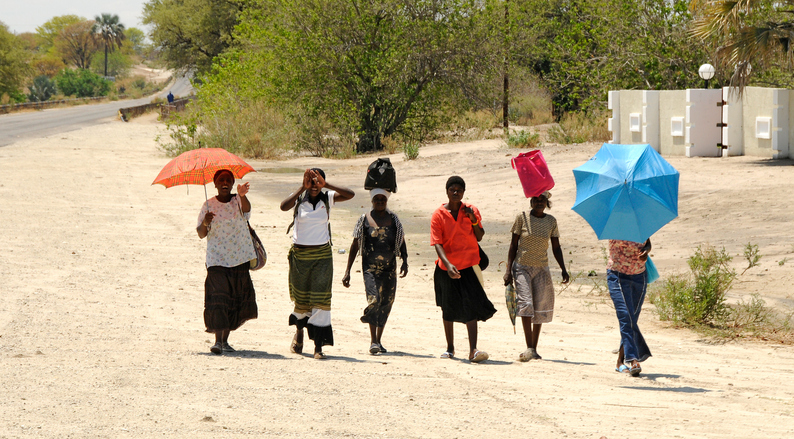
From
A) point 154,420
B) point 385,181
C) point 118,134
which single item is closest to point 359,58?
point 118,134

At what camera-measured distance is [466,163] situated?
22.0m

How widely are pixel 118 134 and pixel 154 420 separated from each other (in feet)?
113

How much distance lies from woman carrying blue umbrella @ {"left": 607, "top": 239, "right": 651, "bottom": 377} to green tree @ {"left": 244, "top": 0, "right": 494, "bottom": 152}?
2125 centimetres

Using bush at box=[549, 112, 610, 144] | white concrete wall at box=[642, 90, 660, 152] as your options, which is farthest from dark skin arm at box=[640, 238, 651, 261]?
bush at box=[549, 112, 610, 144]

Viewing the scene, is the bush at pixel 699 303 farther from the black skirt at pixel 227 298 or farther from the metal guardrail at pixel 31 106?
the metal guardrail at pixel 31 106

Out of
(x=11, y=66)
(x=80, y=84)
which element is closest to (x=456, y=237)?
(x=11, y=66)

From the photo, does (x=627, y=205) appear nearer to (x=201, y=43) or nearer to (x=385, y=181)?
(x=385, y=181)

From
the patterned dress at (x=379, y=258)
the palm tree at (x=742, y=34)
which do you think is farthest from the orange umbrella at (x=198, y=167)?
the palm tree at (x=742, y=34)

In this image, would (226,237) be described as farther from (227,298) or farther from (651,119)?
(651,119)

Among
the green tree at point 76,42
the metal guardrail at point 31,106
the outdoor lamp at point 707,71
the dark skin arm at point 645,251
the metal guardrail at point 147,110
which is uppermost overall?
the green tree at point 76,42

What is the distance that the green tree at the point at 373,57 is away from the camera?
1052 inches

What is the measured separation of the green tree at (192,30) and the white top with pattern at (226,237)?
45.2m

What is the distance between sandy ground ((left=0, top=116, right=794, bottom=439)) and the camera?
4785 millimetres

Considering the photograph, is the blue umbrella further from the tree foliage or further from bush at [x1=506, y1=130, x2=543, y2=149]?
the tree foliage
